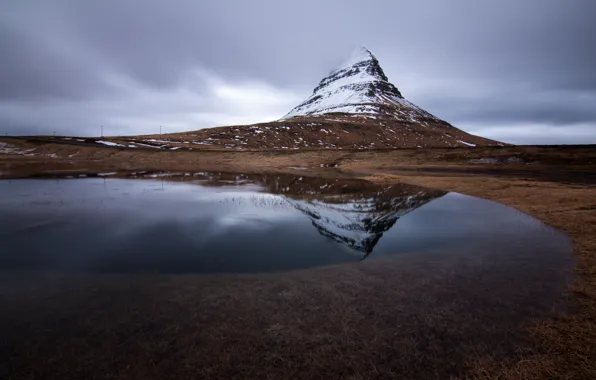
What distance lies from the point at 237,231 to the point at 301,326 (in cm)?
868

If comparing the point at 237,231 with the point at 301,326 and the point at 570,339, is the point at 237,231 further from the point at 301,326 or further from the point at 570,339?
the point at 570,339

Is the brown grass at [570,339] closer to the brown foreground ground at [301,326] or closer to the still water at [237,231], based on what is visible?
the brown foreground ground at [301,326]

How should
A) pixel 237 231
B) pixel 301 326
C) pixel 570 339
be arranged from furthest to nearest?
pixel 237 231
pixel 301 326
pixel 570 339

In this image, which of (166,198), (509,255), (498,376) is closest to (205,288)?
(498,376)

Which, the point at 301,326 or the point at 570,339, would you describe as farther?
the point at 301,326

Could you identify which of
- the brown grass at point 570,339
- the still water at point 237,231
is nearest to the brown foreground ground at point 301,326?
the brown grass at point 570,339

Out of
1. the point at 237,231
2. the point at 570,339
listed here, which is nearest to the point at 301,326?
→ the point at 570,339

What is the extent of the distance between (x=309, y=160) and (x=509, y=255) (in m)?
61.7

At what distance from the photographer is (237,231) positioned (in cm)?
1469

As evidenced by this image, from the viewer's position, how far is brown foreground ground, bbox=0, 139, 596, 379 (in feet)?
17.4

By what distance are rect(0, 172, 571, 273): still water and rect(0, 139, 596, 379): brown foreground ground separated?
1256 millimetres

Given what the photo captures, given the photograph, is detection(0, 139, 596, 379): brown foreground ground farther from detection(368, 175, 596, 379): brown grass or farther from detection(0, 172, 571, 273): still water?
detection(0, 172, 571, 273): still water

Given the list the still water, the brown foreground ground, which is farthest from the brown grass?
the still water

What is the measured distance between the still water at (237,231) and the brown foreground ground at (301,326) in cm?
126
